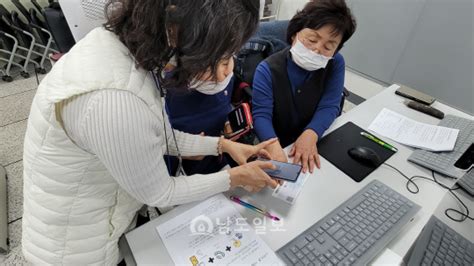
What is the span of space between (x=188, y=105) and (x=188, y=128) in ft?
0.34

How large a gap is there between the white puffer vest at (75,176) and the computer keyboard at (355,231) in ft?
1.45

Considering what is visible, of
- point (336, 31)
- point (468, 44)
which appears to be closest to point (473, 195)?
point (336, 31)

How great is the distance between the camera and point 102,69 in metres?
0.47

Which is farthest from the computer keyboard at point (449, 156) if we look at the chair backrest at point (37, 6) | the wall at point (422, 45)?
the chair backrest at point (37, 6)

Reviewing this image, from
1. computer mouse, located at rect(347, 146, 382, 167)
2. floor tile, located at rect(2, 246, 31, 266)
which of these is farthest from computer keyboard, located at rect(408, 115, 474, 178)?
floor tile, located at rect(2, 246, 31, 266)

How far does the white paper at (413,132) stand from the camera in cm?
100

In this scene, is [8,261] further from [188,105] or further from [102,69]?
[102,69]

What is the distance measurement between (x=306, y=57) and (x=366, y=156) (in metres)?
0.46

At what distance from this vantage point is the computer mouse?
0.90 metres

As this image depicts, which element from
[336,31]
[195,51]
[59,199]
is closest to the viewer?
[195,51]

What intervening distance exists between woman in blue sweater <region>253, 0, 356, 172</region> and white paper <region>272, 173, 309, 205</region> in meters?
0.10

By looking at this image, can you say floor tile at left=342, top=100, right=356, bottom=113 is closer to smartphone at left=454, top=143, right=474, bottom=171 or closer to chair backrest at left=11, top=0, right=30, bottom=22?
smartphone at left=454, top=143, right=474, bottom=171

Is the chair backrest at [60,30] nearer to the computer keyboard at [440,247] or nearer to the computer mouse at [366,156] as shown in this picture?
the computer mouse at [366,156]

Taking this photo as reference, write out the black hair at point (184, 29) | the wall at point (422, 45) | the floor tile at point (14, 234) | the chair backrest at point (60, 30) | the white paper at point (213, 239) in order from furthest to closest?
the wall at point (422, 45)
the chair backrest at point (60, 30)
the floor tile at point (14, 234)
the white paper at point (213, 239)
the black hair at point (184, 29)
